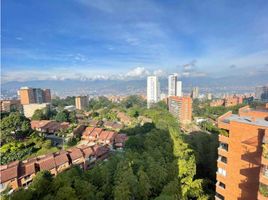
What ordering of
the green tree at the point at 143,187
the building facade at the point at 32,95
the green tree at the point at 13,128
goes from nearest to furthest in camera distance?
the green tree at the point at 143,187
the green tree at the point at 13,128
the building facade at the point at 32,95

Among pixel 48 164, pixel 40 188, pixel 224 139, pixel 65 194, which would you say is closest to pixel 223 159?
pixel 224 139

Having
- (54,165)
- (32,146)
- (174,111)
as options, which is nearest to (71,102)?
(174,111)

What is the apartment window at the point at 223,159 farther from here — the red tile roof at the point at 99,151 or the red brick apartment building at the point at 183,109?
the red brick apartment building at the point at 183,109

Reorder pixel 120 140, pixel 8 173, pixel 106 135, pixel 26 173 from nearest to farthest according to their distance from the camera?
pixel 8 173 < pixel 26 173 < pixel 120 140 < pixel 106 135

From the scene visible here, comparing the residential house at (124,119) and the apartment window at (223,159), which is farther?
the residential house at (124,119)

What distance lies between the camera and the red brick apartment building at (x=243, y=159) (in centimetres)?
547

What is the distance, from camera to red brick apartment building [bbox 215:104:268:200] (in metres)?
5.47

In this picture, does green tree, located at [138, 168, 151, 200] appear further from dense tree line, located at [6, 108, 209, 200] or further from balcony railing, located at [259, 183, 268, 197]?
balcony railing, located at [259, 183, 268, 197]

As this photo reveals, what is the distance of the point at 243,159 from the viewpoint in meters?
6.21

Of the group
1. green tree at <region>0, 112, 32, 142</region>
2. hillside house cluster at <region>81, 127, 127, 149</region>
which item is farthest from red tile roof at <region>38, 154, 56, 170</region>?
green tree at <region>0, 112, 32, 142</region>

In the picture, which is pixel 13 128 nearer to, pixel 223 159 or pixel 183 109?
pixel 223 159

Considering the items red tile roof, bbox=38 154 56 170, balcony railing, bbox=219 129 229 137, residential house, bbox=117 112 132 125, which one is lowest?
residential house, bbox=117 112 132 125

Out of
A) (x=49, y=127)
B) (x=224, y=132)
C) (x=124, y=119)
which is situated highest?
(x=224, y=132)

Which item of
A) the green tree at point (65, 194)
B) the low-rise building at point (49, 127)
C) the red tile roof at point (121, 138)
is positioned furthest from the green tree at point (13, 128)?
the green tree at point (65, 194)
